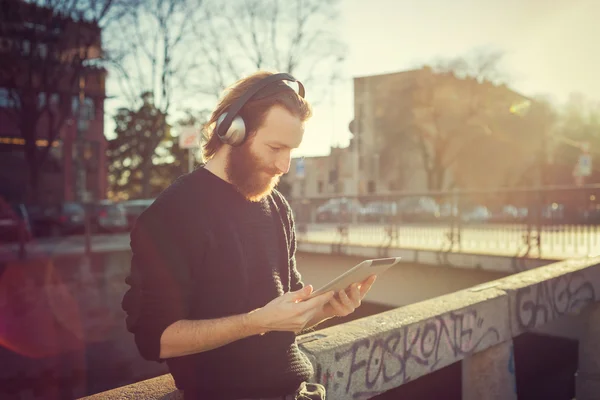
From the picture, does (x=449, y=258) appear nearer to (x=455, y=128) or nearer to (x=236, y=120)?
(x=236, y=120)

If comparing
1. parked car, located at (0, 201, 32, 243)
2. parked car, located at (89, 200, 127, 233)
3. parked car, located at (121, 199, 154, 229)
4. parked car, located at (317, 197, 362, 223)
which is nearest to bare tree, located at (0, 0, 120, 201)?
parked car, located at (89, 200, 127, 233)

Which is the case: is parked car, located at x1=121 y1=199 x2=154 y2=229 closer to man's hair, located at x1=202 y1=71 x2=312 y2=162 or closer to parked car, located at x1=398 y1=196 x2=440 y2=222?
parked car, located at x1=398 y1=196 x2=440 y2=222

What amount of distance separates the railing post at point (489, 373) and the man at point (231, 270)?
2706 millimetres

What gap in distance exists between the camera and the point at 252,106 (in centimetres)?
195

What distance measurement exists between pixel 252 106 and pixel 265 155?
18cm

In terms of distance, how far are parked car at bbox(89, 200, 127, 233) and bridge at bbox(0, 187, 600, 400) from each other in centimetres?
931

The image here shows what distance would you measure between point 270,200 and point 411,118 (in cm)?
4180

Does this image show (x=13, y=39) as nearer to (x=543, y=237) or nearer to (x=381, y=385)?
(x=543, y=237)

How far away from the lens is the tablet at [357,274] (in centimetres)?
177

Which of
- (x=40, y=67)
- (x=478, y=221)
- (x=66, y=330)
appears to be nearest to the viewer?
(x=478, y=221)

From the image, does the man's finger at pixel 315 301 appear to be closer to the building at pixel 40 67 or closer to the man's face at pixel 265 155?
the man's face at pixel 265 155

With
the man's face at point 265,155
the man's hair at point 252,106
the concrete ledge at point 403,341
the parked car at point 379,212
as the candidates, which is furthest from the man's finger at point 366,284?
the parked car at point 379,212

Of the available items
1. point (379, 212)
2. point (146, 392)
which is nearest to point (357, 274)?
point (146, 392)

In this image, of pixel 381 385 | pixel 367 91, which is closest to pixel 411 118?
pixel 367 91
